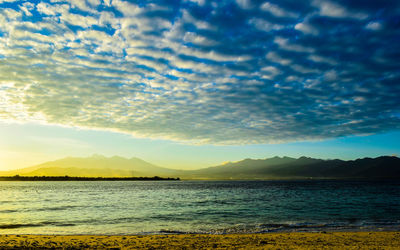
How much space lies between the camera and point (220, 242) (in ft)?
58.6

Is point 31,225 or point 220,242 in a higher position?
point 220,242

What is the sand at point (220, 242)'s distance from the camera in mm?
16562

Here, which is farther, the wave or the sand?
the wave

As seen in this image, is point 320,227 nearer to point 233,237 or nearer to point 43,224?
point 233,237

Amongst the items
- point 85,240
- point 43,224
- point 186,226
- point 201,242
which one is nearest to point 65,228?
point 43,224

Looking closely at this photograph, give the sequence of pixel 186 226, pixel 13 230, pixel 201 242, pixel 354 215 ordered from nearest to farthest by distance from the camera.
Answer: pixel 201 242
pixel 13 230
pixel 186 226
pixel 354 215

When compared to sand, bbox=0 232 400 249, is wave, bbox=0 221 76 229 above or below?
below

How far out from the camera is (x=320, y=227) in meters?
24.8

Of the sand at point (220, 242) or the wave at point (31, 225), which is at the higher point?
the sand at point (220, 242)

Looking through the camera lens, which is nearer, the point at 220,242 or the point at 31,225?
the point at 220,242

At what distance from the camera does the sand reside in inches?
652

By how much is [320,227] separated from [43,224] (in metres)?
26.8

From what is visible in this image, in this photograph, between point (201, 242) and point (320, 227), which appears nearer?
point (201, 242)

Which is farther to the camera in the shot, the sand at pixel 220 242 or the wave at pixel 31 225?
the wave at pixel 31 225
